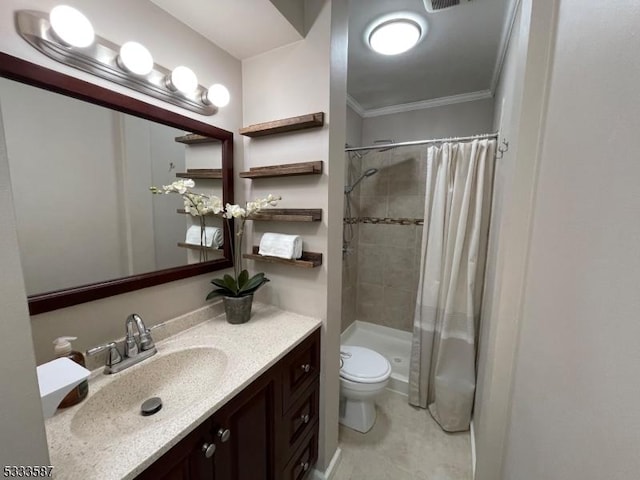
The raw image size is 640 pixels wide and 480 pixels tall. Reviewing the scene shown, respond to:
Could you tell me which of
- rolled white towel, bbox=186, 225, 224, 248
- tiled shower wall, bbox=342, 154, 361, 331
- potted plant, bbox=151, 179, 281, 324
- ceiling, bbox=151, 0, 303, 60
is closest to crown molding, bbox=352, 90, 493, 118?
tiled shower wall, bbox=342, 154, 361, 331

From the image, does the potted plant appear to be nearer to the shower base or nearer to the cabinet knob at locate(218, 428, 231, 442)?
the cabinet knob at locate(218, 428, 231, 442)

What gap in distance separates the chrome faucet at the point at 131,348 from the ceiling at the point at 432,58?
1969mm

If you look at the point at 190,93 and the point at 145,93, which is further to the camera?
the point at 190,93

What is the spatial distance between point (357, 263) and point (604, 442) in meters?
2.48

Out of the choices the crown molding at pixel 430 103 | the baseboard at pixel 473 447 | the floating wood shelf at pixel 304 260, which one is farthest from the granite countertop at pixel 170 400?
the crown molding at pixel 430 103

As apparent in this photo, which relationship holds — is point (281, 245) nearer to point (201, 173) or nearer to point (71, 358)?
point (201, 173)

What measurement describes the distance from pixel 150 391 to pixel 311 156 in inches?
47.5

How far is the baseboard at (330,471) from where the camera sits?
1398 millimetres

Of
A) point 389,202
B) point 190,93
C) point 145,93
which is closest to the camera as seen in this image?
point 145,93

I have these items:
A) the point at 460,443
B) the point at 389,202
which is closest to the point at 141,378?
the point at 460,443

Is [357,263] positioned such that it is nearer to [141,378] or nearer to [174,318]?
[174,318]

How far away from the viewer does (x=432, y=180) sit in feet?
6.37

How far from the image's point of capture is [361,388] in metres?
1.65

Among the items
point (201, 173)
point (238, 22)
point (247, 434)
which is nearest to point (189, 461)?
point (247, 434)
